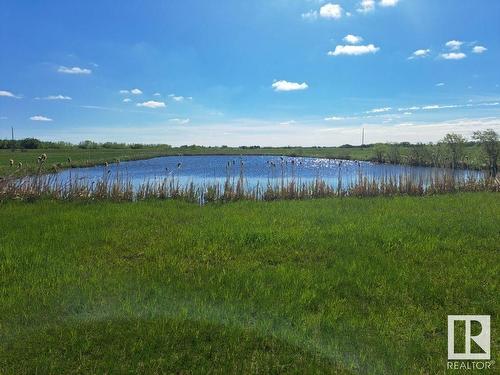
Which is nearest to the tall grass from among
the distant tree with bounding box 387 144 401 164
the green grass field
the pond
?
the pond

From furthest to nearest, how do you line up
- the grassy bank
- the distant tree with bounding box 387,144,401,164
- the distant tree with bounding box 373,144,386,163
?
the distant tree with bounding box 373,144,386,163, the distant tree with bounding box 387,144,401,164, the grassy bank

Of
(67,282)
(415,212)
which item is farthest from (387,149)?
(67,282)

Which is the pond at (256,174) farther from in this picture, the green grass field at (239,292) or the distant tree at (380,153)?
the distant tree at (380,153)

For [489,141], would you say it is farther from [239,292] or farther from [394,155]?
[239,292]

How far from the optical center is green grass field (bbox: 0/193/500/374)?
11.9 ft

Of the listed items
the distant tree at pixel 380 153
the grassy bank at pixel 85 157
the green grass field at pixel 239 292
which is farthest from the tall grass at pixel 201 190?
the distant tree at pixel 380 153

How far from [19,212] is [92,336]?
7293mm

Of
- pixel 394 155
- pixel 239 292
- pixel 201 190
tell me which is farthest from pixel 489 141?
pixel 239 292

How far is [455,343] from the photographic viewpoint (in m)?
4.02

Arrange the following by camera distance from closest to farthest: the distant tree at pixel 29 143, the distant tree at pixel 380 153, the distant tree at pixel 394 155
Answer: the distant tree at pixel 394 155 < the distant tree at pixel 380 153 < the distant tree at pixel 29 143

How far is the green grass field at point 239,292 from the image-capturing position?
143 inches

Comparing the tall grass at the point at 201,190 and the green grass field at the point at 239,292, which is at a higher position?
the tall grass at the point at 201,190

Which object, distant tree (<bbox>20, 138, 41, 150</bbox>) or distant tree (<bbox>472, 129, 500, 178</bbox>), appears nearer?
distant tree (<bbox>472, 129, 500, 178</bbox>)

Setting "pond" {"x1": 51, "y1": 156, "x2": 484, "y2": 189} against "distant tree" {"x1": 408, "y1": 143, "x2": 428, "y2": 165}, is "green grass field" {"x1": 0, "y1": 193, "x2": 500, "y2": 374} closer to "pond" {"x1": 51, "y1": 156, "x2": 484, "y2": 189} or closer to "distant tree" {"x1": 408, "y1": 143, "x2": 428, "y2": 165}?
"pond" {"x1": 51, "y1": 156, "x2": 484, "y2": 189}
